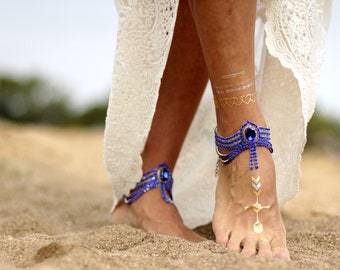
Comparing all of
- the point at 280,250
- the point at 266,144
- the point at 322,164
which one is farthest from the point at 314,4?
the point at 322,164

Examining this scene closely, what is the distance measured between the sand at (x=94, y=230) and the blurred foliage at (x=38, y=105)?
4331 mm

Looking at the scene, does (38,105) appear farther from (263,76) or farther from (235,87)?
(235,87)

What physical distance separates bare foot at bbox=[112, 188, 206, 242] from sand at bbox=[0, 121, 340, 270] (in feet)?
0.46

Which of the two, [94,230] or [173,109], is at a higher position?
[173,109]

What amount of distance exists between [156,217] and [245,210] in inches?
14.2

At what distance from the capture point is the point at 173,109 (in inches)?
78.6

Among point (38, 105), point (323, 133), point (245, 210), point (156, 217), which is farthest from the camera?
point (38, 105)

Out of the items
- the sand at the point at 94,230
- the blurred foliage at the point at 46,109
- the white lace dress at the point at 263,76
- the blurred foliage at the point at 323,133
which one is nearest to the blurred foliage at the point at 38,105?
the blurred foliage at the point at 46,109

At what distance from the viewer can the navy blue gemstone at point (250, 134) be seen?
65.4 inches

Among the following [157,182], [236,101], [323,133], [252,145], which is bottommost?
[323,133]

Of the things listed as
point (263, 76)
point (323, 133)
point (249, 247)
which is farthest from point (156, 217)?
point (323, 133)

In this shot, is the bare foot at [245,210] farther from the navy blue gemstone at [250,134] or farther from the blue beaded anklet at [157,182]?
the blue beaded anklet at [157,182]

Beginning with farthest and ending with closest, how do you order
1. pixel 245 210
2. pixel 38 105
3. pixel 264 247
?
pixel 38 105
pixel 245 210
pixel 264 247

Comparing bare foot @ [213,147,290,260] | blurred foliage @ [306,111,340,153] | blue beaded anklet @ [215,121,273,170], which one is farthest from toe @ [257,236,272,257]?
blurred foliage @ [306,111,340,153]
